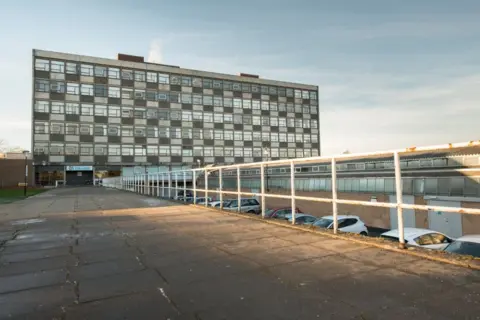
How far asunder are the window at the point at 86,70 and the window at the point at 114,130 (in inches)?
444

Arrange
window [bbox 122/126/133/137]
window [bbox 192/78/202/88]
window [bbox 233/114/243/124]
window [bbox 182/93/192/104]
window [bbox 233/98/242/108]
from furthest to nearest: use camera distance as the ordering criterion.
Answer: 1. window [bbox 233/98/242/108]
2. window [bbox 233/114/243/124]
3. window [bbox 192/78/202/88]
4. window [bbox 182/93/192/104]
5. window [bbox 122/126/133/137]

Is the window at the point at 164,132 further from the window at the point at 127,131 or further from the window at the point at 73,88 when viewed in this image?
the window at the point at 73,88

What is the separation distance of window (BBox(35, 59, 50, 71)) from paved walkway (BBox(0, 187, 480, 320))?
2840 inches

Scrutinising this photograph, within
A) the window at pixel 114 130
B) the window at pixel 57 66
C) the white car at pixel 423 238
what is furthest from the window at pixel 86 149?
the white car at pixel 423 238

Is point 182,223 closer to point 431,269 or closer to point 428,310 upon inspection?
point 431,269

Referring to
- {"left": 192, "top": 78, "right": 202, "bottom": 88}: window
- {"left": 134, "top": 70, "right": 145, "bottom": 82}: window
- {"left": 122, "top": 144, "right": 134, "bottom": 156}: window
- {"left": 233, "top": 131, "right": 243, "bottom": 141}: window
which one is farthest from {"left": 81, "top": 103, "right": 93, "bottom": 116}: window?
{"left": 233, "top": 131, "right": 243, "bottom": 141}: window

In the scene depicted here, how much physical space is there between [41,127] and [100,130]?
10730mm

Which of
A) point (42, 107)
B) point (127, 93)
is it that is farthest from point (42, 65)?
point (127, 93)

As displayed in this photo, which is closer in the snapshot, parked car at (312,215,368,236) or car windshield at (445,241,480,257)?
car windshield at (445,241,480,257)

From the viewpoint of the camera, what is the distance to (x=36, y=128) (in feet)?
217

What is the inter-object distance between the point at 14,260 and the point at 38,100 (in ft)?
237

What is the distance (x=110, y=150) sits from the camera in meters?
72.8

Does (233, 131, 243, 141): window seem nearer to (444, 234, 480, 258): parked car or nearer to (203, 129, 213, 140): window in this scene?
(203, 129, 213, 140): window

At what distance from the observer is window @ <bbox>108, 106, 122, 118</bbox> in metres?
73.4
